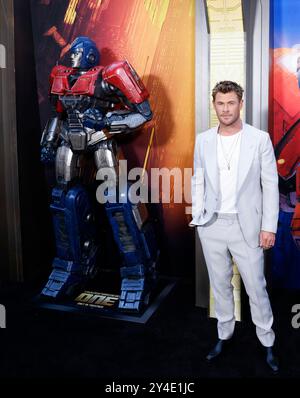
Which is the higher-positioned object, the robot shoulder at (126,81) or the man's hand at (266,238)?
the robot shoulder at (126,81)

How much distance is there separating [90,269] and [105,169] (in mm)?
858

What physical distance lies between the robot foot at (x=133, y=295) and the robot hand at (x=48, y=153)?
1.09m

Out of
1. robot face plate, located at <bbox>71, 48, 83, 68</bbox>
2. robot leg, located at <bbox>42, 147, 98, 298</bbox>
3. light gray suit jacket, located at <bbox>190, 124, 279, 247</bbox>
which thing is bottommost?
robot leg, located at <bbox>42, 147, 98, 298</bbox>

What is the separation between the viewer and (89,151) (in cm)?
330

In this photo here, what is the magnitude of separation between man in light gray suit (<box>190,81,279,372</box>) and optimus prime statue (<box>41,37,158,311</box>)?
36.4 inches

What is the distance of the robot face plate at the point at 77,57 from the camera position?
10.5 feet

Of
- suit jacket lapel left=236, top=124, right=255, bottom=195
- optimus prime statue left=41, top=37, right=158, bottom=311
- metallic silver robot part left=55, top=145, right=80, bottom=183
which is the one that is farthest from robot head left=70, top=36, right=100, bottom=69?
suit jacket lapel left=236, top=124, right=255, bottom=195

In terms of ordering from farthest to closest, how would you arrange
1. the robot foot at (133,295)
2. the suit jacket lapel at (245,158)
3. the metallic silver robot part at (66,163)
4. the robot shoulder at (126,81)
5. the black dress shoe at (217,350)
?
the metallic silver robot part at (66,163) < the robot foot at (133,295) < the robot shoulder at (126,81) < the black dress shoe at (217,350) < the suit jacket lapel at (245,158)

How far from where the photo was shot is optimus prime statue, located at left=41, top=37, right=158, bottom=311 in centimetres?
314

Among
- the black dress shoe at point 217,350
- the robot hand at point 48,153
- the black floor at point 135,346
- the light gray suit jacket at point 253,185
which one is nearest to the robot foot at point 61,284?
the black floor at point 135,346

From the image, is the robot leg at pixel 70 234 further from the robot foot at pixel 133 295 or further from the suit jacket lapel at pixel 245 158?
the suit jacket lapel at pixel 245 158

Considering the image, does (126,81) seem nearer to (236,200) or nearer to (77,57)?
(77,57)

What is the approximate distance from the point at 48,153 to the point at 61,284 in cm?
101

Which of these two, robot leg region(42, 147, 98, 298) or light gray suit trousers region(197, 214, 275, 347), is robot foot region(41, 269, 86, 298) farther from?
light gray suit trousers region(197, 214, 275, 347)
